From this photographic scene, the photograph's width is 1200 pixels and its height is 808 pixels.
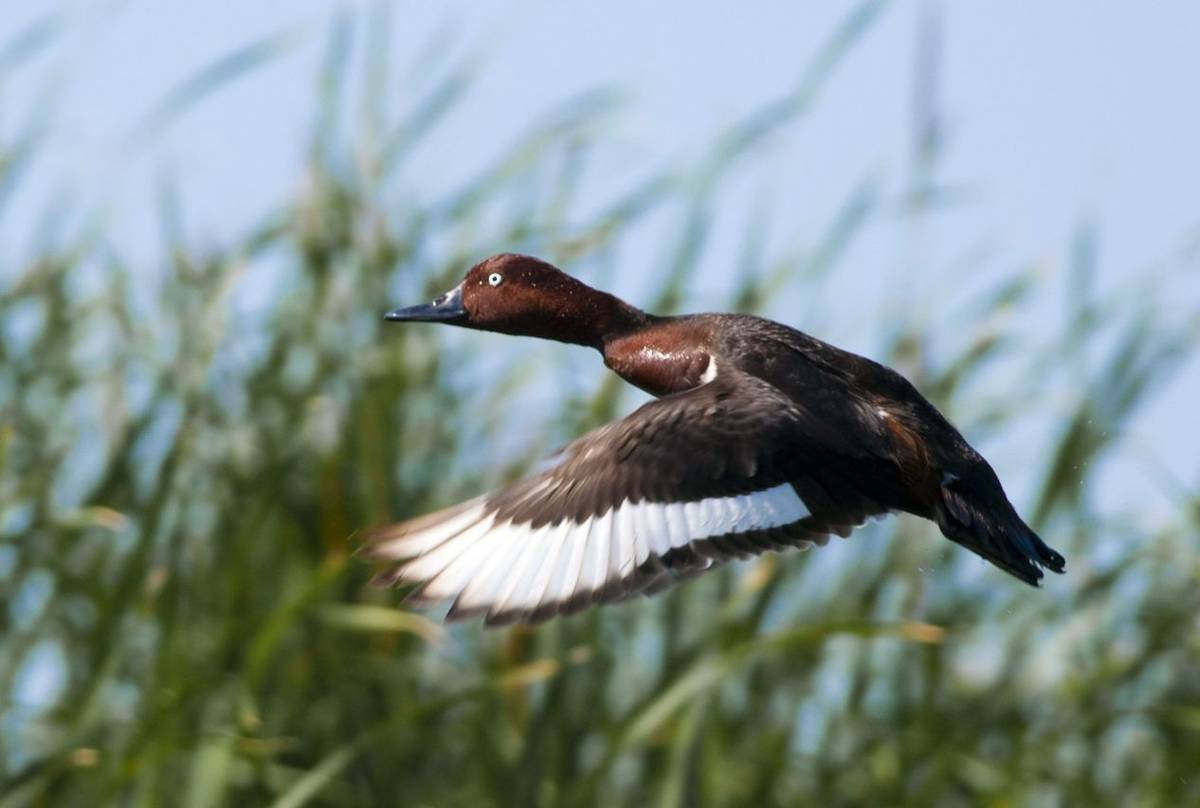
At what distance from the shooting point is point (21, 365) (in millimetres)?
4121

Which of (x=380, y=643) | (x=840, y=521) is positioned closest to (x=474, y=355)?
(x=380, y=643)

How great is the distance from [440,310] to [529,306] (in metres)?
0.15

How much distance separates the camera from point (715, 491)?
2.57 meters

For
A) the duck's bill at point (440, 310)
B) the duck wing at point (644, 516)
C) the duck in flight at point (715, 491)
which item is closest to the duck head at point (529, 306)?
the duck's bill at point (440, 310)

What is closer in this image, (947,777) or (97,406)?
(947,777)

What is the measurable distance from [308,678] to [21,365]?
95cm

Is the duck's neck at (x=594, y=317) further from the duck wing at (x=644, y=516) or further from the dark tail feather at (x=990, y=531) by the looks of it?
the dark tail feather at (x=990, y=531)

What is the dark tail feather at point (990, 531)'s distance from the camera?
2623 mm

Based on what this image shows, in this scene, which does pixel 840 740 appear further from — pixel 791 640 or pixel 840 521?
pixel 840 521

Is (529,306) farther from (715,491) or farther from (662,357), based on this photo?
(715,491)

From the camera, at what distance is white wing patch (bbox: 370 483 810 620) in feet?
8.13

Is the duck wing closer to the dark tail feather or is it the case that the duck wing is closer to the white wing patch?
the white wing patch

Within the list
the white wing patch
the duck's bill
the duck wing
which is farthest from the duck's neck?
the white wing patch


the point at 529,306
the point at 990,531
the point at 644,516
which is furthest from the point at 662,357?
the point at 990,531
